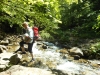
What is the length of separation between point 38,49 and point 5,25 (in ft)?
18.8

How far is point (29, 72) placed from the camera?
20.9 feet

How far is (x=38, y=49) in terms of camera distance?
44.1ft

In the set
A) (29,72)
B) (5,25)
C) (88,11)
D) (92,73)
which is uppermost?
(88,11)

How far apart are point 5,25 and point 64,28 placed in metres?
9.60

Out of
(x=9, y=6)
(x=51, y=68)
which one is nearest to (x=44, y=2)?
(x=9, y=6)

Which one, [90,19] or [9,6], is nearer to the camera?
[9,6]

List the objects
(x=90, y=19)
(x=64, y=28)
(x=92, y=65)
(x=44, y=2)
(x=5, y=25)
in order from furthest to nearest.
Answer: (x=64, y=28) < (x=90, y=19) < (x=5, y=25) < (x=92, y=65) < (x=44, y=2)

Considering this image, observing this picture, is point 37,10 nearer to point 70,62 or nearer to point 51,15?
point 51,15

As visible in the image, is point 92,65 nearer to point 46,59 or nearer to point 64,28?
point 46,59

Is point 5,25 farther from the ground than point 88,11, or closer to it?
closer to it

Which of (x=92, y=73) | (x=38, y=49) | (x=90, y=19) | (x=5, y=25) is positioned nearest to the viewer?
(x=92, y=73)

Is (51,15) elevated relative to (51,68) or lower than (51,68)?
elevated

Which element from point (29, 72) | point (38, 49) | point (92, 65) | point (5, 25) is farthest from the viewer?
point (5, 25)

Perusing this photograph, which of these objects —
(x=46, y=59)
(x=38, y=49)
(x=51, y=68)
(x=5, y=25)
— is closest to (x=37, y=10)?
(x=51, y=68)
